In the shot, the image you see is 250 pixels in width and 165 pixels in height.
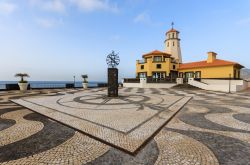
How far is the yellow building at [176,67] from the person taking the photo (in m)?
33.9

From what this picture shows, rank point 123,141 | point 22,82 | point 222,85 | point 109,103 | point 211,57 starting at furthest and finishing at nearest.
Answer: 1. point 211,57
2. point 222,85
3. point 22,82
4. point 109,103
5. point 123,141

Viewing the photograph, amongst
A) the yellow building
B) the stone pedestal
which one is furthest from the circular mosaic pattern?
the yellow building

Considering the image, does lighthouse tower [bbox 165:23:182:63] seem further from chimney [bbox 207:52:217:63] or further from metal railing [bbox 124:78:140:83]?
metal railing [bbox 124:78:140:83]

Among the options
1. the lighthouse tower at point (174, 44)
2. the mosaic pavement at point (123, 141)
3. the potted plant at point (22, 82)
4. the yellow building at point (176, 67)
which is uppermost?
the lighthouse tower at point (174, 44)

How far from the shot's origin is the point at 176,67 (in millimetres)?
41812

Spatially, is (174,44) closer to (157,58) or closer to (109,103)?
(157,58)

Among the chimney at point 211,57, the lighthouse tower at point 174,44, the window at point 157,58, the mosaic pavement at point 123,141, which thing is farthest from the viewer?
the lighthouse tower at point 174,44

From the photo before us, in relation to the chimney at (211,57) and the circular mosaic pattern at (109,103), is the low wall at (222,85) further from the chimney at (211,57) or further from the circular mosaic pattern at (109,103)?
the circular mosaic pattern at (109,103)

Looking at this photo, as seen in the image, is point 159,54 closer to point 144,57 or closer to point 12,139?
point 144,57

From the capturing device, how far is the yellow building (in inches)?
1335

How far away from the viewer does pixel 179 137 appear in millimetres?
5172

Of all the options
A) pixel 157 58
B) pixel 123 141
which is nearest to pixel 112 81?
pixel 123 141

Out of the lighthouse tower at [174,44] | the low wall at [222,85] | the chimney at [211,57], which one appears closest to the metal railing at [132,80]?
the low wall at [222,85]

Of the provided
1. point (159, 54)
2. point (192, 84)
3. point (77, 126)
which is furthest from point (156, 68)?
point (77, 126)
